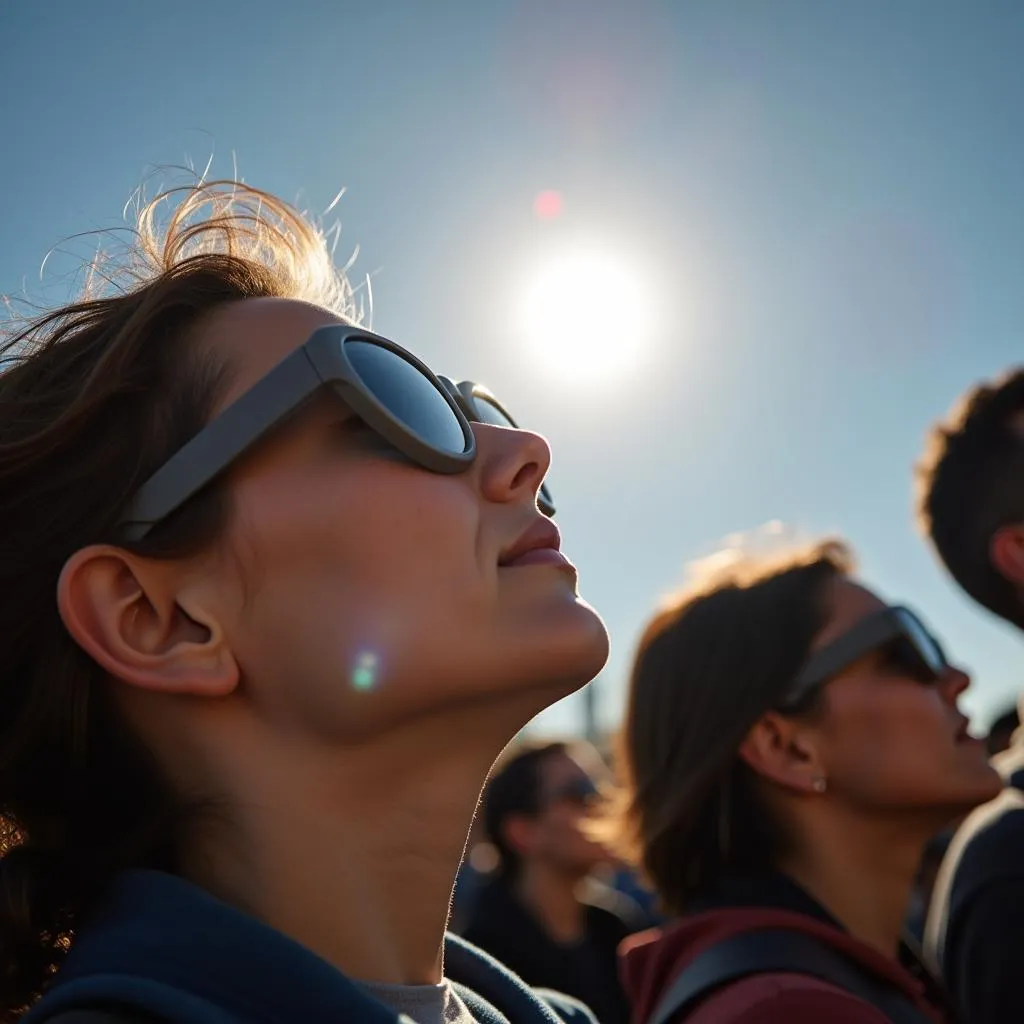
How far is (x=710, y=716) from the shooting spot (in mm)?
3164

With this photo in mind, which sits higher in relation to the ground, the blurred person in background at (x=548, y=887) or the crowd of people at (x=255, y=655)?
the crowd of people at (x=255, y=655)

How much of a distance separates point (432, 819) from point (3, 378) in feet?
4.04

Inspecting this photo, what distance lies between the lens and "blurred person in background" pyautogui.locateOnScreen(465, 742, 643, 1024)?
591 centimetres

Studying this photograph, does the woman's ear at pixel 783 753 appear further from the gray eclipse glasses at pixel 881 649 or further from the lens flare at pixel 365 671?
the lens flare at pixel 365 671

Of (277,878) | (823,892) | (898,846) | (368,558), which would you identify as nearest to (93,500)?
(368,558)

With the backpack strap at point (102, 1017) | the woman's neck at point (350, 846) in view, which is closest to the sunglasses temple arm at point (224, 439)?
the woman's neck at point (350, 846)

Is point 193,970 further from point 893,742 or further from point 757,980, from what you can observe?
point 893,742

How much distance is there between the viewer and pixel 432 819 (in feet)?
5.69

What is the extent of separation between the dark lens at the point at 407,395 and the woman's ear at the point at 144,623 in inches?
18.6

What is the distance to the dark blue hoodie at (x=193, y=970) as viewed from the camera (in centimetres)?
126

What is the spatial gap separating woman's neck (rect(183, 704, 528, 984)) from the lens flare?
13 centimetres

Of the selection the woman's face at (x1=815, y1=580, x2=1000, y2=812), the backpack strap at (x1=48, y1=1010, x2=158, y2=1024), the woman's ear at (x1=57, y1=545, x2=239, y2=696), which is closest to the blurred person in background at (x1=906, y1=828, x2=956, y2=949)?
the woman's face at (x1=815, y1=580, x2=1000, y2=812)

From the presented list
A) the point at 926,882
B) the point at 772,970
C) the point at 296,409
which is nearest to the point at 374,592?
the point at 296,409

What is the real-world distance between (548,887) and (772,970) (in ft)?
14.6
